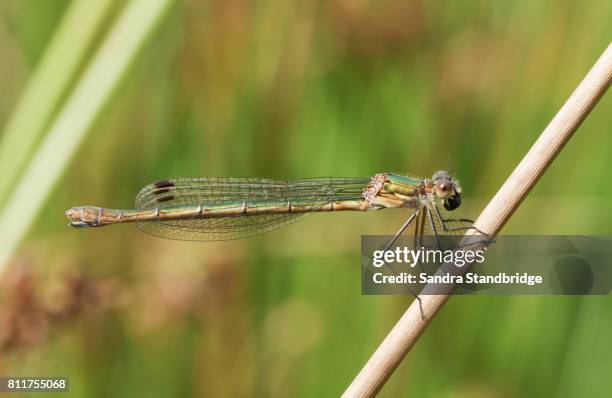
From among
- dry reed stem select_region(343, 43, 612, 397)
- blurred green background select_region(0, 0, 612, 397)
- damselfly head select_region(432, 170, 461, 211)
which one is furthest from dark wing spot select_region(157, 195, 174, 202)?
dry reed stem select_region(343, 43, 612, 397)

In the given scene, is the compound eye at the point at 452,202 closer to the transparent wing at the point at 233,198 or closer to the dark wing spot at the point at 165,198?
the transparent wing at the point at 233,198

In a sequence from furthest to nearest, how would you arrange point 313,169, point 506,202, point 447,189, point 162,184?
point 313,169 < point 162,184 < point 447,189 < point 506,202

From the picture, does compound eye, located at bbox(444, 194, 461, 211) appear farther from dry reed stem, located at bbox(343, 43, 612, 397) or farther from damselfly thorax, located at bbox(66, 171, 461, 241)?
dry reed stem, located at bbox(343, 43, 612, 397)

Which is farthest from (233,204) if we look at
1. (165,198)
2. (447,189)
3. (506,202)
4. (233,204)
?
(506,202)

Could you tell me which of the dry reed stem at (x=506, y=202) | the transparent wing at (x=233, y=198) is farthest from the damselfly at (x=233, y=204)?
the dry reed stem at (x=506, y=202)

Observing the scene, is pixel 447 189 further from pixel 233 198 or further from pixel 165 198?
pixel 165 198

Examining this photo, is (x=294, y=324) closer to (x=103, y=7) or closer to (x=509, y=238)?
(x=509, y=238)
